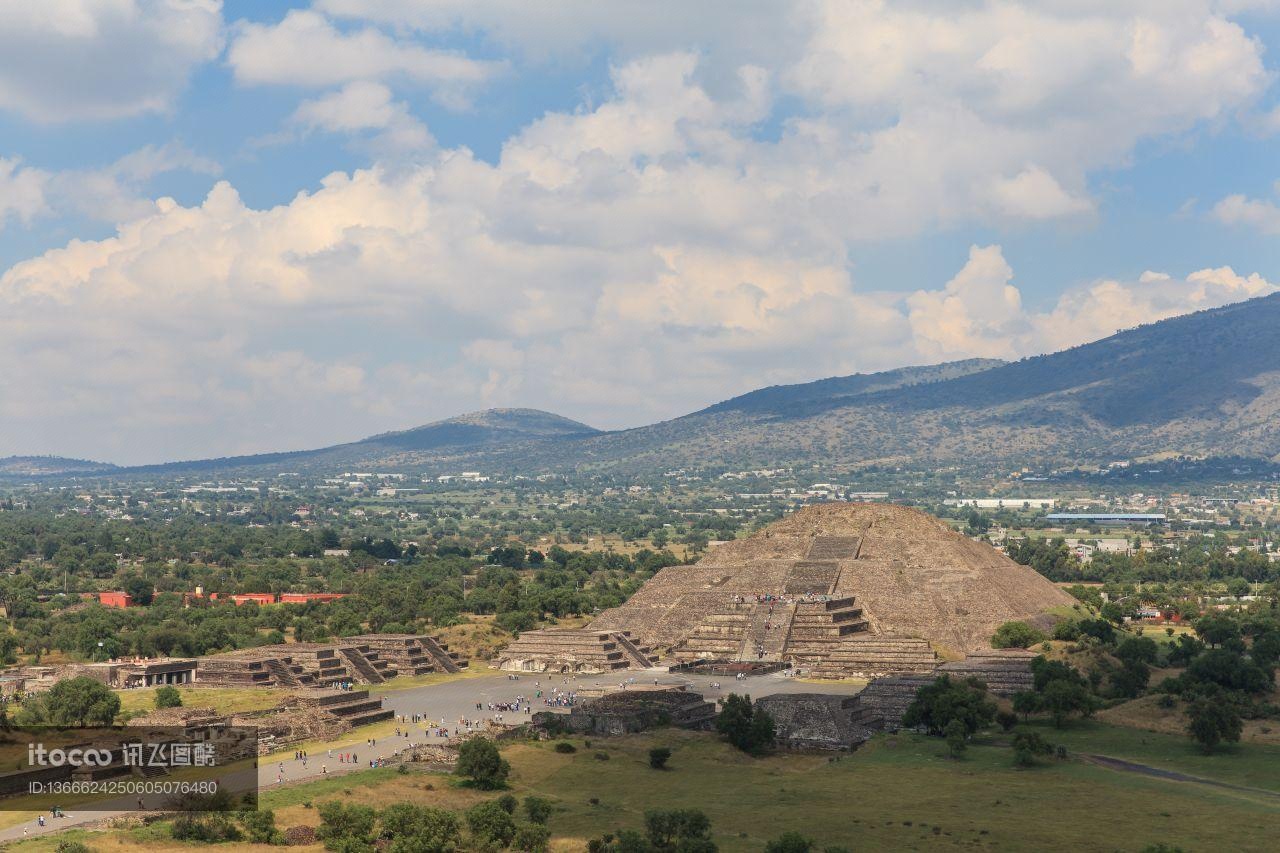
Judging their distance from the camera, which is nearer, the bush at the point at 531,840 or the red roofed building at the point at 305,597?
the bush at the point at 531,840

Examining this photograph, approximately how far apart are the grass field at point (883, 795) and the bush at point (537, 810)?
82cm

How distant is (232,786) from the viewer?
7681 centimetres

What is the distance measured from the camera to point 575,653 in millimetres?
130625

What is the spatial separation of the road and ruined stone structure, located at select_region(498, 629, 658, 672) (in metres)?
2.91

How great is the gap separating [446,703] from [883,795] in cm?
4446

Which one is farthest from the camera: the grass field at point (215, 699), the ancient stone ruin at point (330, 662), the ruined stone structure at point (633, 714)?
the ancient stone ruin at point (330, 662)

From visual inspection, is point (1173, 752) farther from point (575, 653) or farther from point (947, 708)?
point (575, 653)

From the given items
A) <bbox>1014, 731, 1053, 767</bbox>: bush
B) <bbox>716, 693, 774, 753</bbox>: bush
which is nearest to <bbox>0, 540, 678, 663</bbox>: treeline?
<bbox>716, 693, 774, 753</bbox>: bush

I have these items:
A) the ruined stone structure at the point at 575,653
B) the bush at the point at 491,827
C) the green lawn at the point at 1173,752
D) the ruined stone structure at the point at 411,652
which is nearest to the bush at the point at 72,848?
the bush at the point at 491,827

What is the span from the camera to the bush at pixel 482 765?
7744 centimetres

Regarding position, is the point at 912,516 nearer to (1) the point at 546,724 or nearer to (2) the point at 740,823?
(1) the point at 546,724

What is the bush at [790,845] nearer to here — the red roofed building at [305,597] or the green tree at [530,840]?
the green tree at [530,840]

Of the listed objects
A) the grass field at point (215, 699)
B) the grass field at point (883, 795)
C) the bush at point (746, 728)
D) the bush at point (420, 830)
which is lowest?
the grass field at point (883, 795)

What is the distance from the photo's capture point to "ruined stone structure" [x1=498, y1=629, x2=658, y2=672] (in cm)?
12950
